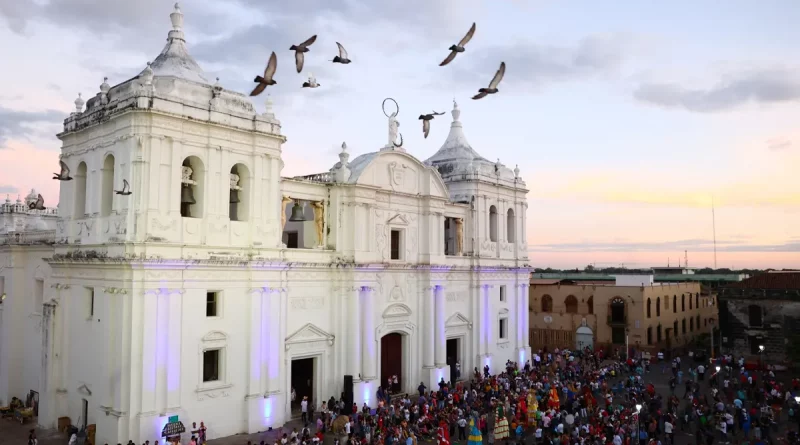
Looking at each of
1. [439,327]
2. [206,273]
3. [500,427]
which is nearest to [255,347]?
[206,273]

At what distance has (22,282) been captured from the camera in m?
29.3

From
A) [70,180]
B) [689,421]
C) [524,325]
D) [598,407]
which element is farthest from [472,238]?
[70,180]

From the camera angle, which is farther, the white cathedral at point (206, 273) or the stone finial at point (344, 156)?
the stone finial at point (344, 156)

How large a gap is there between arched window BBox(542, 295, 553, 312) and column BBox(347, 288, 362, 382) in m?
24.5

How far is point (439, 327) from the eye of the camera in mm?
32500

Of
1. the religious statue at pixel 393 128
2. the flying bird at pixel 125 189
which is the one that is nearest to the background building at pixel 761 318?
the religious statue at pixel 393 128

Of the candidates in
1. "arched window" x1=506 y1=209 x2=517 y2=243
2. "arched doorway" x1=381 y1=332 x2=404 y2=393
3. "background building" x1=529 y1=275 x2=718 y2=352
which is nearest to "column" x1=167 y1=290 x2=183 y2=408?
"arched doorway" x1=381 y1=332 x2=404 y2=393

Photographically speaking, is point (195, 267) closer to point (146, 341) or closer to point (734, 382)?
point (146, 341)

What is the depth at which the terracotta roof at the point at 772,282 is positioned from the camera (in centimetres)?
4116

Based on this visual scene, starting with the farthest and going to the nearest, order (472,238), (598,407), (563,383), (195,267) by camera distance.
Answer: (472,238)
(563,383)
(598,407)
(195,267)

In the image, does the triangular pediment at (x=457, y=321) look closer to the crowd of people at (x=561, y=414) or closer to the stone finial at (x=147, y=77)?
the crowd of people at (x=561, y=414)

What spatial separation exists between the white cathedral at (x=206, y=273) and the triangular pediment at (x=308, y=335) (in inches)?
3.6

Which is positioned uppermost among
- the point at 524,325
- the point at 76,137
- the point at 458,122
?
the point at 458,122

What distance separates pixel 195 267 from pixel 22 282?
12.2 m
